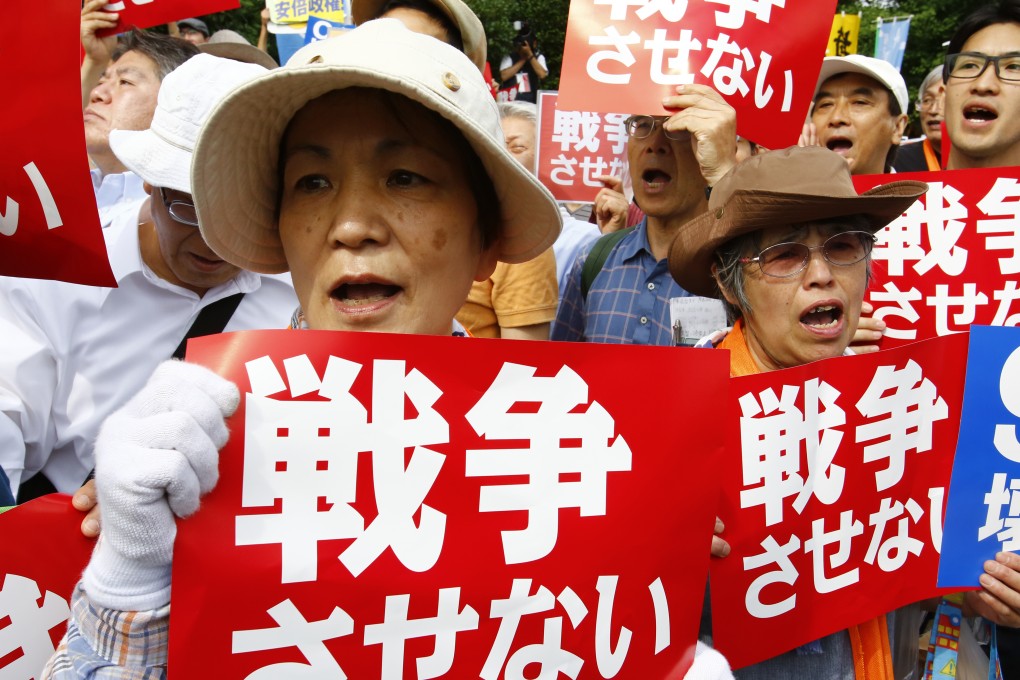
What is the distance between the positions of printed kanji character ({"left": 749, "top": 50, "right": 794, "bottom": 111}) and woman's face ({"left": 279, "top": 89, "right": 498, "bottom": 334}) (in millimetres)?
1920

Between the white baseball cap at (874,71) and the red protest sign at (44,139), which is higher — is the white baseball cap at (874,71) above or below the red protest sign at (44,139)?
above

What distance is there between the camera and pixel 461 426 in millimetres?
1442

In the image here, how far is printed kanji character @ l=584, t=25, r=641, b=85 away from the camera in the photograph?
3.08m

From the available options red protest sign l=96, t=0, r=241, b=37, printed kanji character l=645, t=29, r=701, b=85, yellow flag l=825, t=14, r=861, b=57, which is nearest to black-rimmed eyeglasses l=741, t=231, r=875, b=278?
printed kanji character l=645, t=29, r=701, b=85

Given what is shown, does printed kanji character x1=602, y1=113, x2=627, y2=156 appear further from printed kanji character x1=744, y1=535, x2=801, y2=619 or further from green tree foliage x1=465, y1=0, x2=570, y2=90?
green tree foliage x1=465, y1=0, x2=570, y2=90

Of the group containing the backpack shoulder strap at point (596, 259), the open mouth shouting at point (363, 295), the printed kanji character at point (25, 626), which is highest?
the open mouth shouting at point (363, 295)

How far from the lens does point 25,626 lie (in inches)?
64.9

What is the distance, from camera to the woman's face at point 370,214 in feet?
4.78

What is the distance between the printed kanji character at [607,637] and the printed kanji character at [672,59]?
2106 mm

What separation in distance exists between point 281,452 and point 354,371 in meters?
0.17

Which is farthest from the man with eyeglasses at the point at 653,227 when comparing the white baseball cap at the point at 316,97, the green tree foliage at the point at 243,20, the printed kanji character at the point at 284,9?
the green tree foliage at the point at 243,20

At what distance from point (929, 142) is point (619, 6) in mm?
3940

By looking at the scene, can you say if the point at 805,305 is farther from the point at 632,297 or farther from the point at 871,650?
the point at 632,297

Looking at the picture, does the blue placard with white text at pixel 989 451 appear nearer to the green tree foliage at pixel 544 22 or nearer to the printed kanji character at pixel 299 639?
the printed kanji character at pixel 299 639
